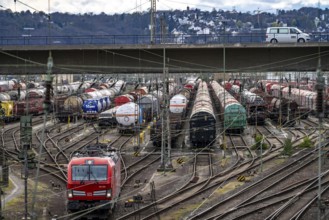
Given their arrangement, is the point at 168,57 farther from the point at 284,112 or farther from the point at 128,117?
the point at 284,112

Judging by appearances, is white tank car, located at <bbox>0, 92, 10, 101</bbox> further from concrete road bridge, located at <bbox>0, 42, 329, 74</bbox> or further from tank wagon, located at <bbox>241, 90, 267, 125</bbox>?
concrete road bridge, located at <bbox>0, 42, 329, 74</bbox>

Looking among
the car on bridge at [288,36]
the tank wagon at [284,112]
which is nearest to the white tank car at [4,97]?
the tank wagon at [284,112]

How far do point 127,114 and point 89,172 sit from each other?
2504cm

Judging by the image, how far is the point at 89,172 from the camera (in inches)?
797

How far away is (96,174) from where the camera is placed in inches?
796

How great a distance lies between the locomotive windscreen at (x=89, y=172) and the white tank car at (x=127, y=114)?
2487 cm

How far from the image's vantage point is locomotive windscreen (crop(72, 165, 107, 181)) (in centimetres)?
2017

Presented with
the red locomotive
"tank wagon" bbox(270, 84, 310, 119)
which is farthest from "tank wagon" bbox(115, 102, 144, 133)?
the red locomotive

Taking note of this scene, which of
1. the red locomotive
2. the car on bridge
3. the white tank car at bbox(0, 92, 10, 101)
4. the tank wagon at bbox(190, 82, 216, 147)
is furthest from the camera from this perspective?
the white tank car at bbox(0, 92, 10, 101)

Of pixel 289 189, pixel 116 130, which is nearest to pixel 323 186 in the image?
pixel 289 189

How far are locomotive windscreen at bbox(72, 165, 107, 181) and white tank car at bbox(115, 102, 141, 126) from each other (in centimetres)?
2487

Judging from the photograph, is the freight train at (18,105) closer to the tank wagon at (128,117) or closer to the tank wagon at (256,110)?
the tank wagon at (128,117)

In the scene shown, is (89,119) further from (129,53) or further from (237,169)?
(237,169)

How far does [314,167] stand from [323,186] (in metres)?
5.41
